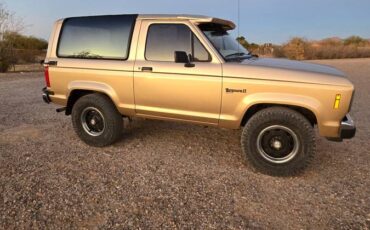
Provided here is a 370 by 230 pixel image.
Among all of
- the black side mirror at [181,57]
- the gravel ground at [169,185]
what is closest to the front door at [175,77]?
the black side mirror at [181,57]

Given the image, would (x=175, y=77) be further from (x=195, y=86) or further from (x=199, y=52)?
(x=199, y=52)

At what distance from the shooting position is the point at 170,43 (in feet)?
14.8

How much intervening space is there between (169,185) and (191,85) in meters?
1.39

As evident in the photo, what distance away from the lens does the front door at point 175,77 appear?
4.26 metres

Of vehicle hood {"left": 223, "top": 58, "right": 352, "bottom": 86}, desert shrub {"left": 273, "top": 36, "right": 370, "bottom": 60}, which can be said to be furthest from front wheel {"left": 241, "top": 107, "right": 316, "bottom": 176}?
desert shrub {"left": 273, "top": 36, "right": 370, "bottom": 60}

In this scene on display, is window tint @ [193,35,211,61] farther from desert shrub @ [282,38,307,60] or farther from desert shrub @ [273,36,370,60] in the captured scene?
desert shrub @ [282,38,307,60]

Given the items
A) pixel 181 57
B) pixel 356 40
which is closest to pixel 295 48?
pixel 356 40

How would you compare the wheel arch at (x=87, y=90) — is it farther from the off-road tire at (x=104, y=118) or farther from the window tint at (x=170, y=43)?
the window tint at (x=170, y=43)

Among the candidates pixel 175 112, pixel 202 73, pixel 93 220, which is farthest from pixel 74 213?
pixel 202 73

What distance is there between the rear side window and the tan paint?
0.13 metres

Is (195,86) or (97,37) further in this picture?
(97,37)

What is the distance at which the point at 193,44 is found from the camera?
4.34 m

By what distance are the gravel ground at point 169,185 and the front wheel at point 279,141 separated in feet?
0.58

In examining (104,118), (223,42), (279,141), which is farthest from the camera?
(104,118)
